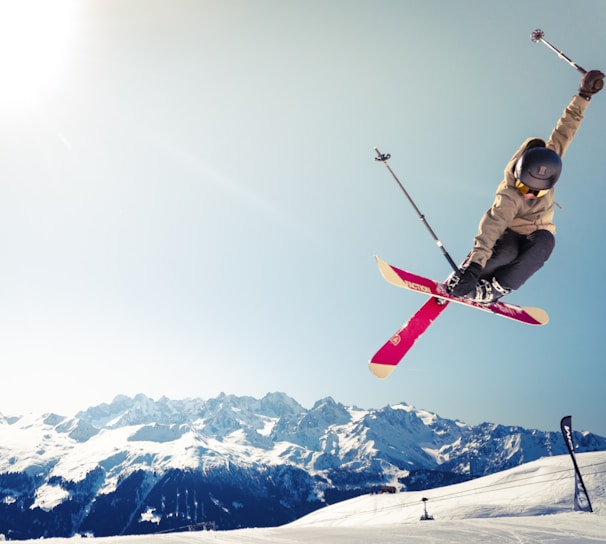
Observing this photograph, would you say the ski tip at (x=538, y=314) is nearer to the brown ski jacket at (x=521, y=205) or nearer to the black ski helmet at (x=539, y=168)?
the brown ski jacket at (x=521, y=205)

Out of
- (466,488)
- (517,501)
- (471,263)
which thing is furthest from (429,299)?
(466,488)

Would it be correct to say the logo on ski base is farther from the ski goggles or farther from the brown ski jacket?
the ski goggles

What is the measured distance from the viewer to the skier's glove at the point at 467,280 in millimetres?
5906

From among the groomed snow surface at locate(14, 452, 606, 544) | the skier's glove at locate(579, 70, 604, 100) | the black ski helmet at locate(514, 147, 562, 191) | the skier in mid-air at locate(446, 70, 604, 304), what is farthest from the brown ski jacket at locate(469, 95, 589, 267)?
the groomed snow surface at locate(14, 452, 606, 544)

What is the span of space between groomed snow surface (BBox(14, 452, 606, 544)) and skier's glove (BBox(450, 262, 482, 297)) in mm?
3738

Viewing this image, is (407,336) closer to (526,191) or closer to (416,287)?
(416,287)

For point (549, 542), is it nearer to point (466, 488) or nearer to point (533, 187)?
point (533, 187)

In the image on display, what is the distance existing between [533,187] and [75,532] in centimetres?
25424

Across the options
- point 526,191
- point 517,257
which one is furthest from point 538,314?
point 526,191

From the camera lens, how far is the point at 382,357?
27.9 feet

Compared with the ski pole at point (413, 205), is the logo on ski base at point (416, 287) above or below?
below

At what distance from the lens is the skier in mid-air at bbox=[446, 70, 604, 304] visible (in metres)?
5.84

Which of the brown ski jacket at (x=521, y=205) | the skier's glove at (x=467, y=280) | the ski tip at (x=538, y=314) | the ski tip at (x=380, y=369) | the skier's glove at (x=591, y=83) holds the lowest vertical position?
the ski tip at (x=380, y=369)

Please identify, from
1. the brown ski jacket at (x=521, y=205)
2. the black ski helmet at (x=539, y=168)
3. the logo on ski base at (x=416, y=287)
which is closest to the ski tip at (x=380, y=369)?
the logo on ski base at (x=416, y=287)
